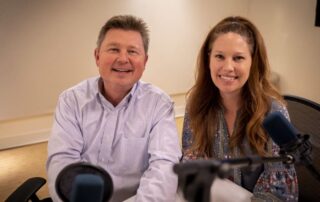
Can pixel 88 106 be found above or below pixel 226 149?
above

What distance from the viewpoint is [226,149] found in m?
1.47

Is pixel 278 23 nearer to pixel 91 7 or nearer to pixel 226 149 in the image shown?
pixel 91 7

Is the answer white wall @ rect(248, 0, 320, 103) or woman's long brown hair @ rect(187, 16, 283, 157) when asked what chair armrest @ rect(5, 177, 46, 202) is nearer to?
woman's long brown hair @ rect(187, 16, 283, 157)

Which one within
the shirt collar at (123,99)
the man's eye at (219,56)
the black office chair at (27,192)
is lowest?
the black office chair at (27,192)

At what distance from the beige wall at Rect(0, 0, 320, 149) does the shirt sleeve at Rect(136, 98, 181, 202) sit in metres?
1.87

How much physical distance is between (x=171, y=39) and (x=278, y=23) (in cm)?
119

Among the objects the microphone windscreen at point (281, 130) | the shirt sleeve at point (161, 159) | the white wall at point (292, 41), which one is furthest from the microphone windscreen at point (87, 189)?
the white wall at point (292, 41)

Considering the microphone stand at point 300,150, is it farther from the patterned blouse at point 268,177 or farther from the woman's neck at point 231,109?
the woman's neck at point 231,109

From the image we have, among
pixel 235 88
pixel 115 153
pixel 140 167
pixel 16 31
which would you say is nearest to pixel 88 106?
pixel 115 153

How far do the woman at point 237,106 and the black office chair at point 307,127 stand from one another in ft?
0.21

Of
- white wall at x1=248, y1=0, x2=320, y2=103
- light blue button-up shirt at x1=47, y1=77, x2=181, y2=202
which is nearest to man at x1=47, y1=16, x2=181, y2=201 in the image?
light blue button-up shirt at x1=47, y1=77, x2=181, y2=202

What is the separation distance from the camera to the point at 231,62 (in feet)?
4.52

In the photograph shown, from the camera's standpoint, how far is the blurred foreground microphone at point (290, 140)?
0.60 metres

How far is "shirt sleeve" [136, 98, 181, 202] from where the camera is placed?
122 centimetres
